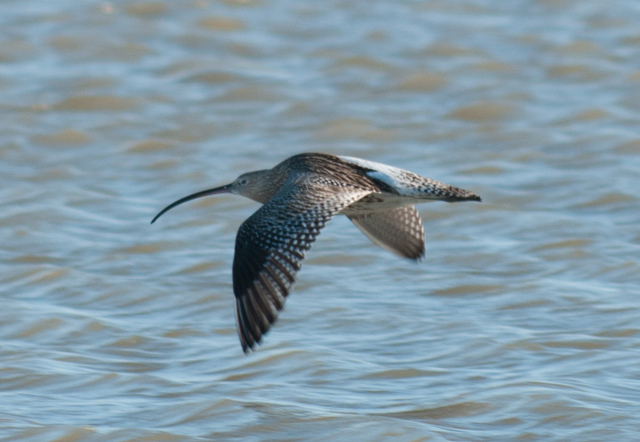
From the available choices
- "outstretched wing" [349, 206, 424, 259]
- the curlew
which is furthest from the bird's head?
"outstretched wing" [349, 206, 424, 259]

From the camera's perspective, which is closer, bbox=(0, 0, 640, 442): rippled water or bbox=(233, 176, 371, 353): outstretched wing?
bbox=(233, 176, 371, 353): outstretched wing

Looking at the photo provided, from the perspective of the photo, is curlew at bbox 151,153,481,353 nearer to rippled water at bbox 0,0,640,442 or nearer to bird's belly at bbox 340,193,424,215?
bird's belly at bbox 340,193,424,215

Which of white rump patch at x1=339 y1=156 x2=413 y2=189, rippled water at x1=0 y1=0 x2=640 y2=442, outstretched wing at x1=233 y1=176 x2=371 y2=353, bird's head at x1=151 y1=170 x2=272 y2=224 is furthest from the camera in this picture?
bird's head at x1=151 y1=170 x2=272 y2=224

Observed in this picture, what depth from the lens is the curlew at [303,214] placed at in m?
5.16

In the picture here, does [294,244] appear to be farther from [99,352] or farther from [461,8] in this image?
[461,8]

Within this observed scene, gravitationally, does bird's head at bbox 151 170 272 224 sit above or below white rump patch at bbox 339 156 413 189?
below

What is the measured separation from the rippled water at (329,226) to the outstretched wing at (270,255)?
44cm

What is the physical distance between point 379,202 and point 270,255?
107 cm

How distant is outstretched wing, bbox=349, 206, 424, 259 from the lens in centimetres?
665

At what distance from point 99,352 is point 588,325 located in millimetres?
2426

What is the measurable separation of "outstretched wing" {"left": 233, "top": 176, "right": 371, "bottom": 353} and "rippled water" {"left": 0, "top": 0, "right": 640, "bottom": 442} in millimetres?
442

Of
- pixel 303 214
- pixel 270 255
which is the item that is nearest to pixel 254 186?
pixel 303 214

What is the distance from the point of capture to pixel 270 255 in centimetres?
523

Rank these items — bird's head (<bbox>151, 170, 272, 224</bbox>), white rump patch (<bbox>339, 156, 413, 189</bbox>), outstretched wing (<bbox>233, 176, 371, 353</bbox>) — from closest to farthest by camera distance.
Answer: outstretched wing (<bbox>233, 176, 371, 353</bbox>) < white rump patch (<bbox>339, 156, 413, 189</bbox>) < bird's head (<bbox>151, 170, 272, 224</bbox>)
